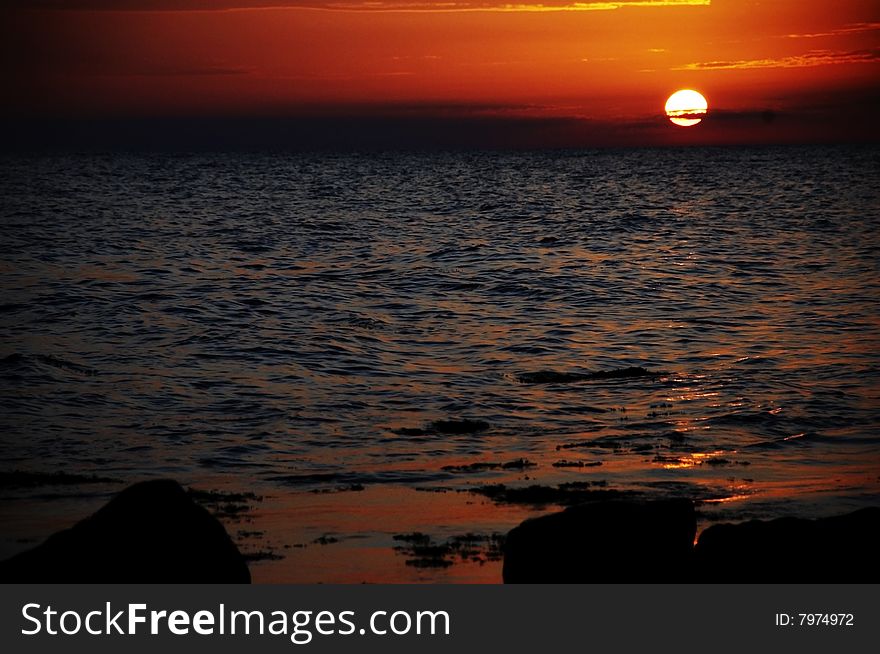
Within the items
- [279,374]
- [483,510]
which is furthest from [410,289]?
[483,510]

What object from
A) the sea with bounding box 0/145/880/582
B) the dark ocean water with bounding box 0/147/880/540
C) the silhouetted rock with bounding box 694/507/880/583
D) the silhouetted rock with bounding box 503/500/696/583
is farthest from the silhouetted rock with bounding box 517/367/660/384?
the silhouetted rock with bounding box 694/507/880/583

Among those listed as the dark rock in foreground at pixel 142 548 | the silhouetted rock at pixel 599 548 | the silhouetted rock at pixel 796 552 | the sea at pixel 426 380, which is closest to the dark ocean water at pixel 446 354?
the sea at pixel 426 380

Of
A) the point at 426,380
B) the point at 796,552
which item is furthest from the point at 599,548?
Result: the point at 426,380

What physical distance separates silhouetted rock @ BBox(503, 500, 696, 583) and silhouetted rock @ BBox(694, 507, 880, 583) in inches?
14.9

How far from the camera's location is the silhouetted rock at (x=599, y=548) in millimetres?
10430

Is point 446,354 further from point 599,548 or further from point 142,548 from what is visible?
point 142,548

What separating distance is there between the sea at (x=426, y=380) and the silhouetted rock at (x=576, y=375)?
17cm

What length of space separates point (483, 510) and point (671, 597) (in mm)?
4892

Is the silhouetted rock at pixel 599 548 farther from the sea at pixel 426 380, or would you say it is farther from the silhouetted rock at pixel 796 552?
the sea at pixel 426 380

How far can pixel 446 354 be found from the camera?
2722 cm

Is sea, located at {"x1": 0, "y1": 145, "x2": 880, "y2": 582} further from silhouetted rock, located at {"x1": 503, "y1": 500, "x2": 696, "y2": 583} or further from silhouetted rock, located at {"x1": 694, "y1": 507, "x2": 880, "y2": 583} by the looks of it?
silhouetted rock, located at {"x1": 694, "y1": 507, "x2": 880, "y2": 583}

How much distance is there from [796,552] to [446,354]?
687 inches

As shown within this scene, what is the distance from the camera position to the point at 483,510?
14.1 m

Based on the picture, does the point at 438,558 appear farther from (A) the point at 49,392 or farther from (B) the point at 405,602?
(A) the point at 49,392
